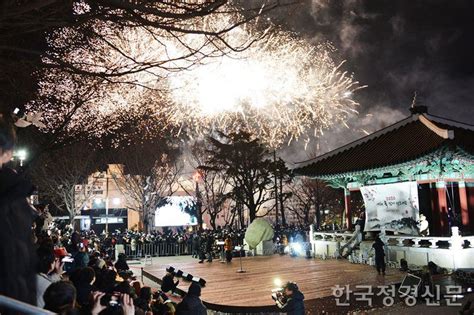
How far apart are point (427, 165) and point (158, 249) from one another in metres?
15.9

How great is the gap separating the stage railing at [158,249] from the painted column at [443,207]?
14751 millimetres

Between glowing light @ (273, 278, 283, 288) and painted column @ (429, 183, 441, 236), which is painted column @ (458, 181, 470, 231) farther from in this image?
glowing light @ (273, 278, 283, 288)

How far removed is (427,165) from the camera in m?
16.8

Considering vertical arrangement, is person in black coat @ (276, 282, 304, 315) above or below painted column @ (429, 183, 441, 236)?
below

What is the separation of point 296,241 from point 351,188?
4059mm

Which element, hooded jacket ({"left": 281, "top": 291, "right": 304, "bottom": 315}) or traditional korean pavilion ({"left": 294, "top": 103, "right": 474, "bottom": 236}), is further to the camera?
traditional korean pavilion ({"left": 294, "top": 103, "right": 474, "bottom": 236})

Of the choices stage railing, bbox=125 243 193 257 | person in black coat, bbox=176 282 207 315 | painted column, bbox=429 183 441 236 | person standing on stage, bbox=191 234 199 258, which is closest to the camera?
person in black coat, bbox=176 282 207 315

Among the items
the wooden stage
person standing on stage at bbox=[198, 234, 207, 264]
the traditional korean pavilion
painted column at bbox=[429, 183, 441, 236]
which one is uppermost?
the traditional korean pavilion

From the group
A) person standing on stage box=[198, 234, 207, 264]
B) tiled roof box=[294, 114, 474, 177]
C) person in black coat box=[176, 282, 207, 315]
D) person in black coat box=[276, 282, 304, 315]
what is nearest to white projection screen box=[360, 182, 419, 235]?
tiled roof box=[294, 114, 474, 177]

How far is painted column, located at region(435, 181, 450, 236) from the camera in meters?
17.0

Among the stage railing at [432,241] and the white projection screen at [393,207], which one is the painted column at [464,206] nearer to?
the white projection screen at [393,207]

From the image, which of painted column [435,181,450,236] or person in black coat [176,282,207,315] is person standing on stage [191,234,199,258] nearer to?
painted column [435,181,450,236]

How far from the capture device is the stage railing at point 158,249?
Answer: 24125mm

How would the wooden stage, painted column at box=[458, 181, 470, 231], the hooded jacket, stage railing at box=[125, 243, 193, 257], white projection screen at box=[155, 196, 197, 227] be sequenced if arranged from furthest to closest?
white projection screen at box=[155, 196, 197, 227]
stage railing at box=[125, 243, 193, 257]
painted column at box=[458, 181, 470, 231]
the wooden stage
the hooded jacket
